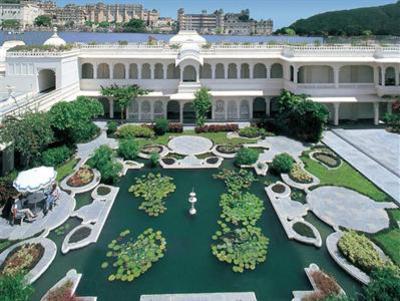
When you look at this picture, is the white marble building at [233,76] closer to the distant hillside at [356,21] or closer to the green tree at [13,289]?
the green tree at [13,289]

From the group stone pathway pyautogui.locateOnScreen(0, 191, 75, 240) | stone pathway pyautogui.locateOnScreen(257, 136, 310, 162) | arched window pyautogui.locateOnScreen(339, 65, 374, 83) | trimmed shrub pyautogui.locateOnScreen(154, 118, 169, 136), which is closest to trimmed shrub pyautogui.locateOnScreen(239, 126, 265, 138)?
stone pathway pyautogui.locateOnScreen(257, 136, 310, 162)

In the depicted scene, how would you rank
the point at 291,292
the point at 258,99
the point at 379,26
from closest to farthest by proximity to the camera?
1. the point at 291,292
2. the point at 258,99
3. the point at 379,26

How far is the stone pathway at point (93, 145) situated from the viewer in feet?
86.7

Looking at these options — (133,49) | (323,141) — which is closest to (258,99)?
(323,141)

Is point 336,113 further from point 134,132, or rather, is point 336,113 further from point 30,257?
point 30,257

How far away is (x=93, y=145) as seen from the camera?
29.2 metres

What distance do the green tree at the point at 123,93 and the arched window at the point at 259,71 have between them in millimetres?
11401

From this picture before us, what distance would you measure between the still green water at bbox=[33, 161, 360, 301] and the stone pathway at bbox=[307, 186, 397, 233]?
0.95 metres

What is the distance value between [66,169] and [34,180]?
6588mm

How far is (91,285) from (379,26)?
4737 inches

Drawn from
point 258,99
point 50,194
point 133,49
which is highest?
point 133,49

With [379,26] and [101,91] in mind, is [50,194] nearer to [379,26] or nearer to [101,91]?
[101,91]

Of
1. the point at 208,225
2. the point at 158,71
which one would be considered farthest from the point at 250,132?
the point at 208,225

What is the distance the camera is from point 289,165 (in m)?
23.7
